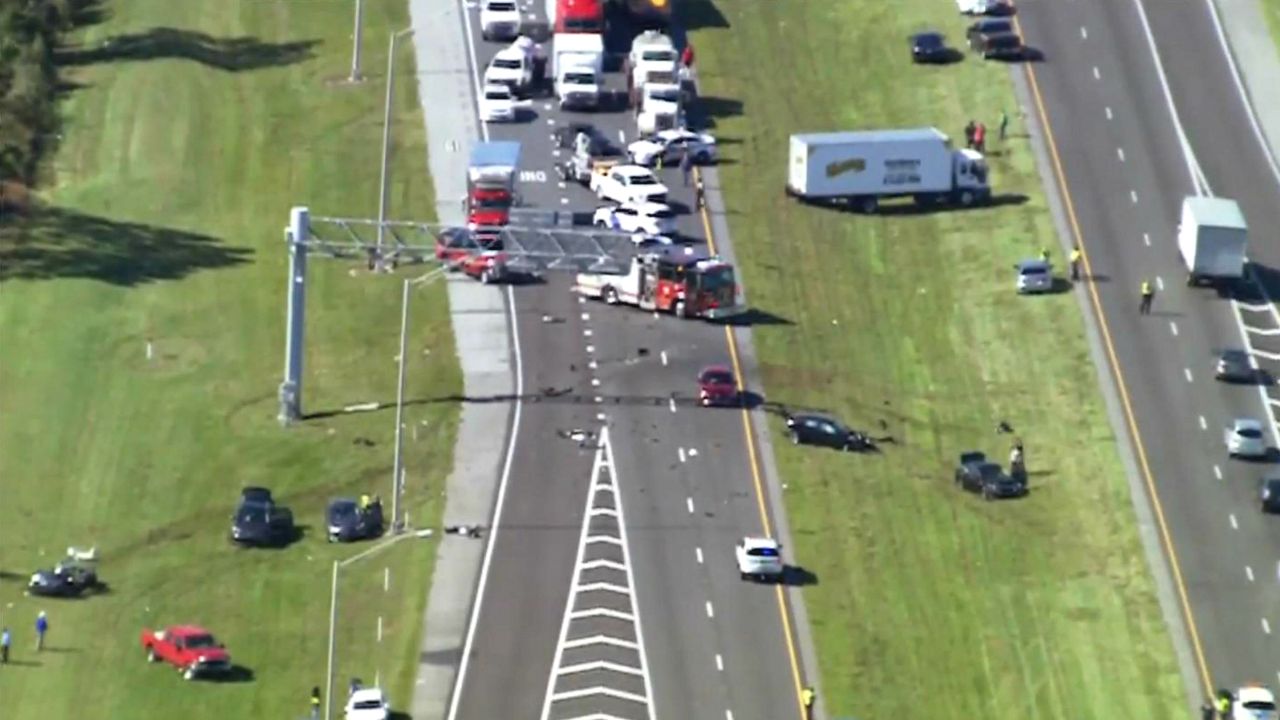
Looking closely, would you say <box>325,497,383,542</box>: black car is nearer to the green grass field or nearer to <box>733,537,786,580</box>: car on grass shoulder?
the green grass field

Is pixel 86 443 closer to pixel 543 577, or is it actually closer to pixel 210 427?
pixel 210 427

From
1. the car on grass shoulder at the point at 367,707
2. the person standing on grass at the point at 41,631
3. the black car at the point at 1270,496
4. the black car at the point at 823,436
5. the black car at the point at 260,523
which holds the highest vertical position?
the car on grass shoulder at the point at 367,707

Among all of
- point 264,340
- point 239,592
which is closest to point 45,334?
point 264,340

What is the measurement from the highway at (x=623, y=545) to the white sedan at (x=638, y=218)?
5016 millimetres

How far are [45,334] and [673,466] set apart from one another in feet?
107

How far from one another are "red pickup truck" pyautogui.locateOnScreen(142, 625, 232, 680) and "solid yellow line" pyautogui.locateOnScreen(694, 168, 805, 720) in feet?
70.9

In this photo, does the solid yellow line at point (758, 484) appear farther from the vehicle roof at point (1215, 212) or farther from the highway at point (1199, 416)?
the vehicle roof at point (1215, 212)

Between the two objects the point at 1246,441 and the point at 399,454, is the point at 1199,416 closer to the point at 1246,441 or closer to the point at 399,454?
the point at 1246,441

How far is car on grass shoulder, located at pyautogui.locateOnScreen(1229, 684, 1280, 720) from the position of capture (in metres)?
155

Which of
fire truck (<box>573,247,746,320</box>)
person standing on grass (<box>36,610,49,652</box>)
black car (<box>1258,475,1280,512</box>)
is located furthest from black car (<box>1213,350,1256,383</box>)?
person standing on grass (<box>36,610,49,652</box>)

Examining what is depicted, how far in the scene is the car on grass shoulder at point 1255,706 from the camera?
155000 mm

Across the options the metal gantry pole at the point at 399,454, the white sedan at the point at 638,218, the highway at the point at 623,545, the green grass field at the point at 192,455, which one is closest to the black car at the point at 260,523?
the green grass field at the point at 192,455

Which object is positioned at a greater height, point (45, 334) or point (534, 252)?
point (534, 252)

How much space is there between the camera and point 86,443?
7028 inches
